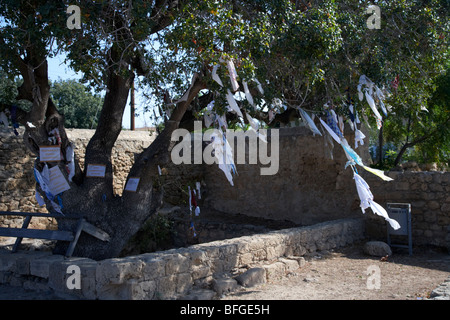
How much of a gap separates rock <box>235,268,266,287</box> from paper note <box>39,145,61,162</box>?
329 centimetres

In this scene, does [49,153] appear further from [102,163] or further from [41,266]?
[41,266]

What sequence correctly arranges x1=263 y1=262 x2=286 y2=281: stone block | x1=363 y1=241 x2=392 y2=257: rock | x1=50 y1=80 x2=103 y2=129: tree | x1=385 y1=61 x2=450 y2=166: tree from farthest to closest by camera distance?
x1=50 y1=80 x2=103 y2=129: tree, x1=385 y1=61 x2=450 y2=166: tree, x1=363 y1=241 x2=392 y2=257: rock, x1=263 y1=262 x2=286 y2=281: stone block

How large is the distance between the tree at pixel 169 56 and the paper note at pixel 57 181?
0.54 feet

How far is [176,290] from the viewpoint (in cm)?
498

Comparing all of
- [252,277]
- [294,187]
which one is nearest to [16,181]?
[294,187]

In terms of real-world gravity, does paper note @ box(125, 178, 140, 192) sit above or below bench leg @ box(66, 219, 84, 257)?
above

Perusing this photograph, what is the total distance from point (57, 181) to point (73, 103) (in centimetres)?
1311

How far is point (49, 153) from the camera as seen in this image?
21.0 feet

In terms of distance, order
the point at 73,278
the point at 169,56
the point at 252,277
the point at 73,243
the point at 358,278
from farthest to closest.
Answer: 1. the point at 169,56
2. the point at 358,278
3. the point at 252,277
4. the point at 73,243
5. the point at 73,278

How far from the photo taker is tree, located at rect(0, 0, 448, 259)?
6066 mm

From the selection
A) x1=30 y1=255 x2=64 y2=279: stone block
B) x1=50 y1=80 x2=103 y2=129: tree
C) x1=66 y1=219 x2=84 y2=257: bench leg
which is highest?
x1=50 y1=80 x2=103 y2=129: tree

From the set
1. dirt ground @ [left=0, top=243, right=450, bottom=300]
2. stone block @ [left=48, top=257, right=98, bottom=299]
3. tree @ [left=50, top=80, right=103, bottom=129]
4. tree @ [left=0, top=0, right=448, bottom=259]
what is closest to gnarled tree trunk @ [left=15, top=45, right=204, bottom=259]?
tree @ [left=0, top=0, right=448, bottom=259]

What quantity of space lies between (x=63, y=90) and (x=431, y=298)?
56.8ft

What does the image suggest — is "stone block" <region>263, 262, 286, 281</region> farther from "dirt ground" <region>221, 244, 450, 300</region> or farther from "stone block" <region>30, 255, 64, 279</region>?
"stone block" <region>30, 255, 64, 279</region>
